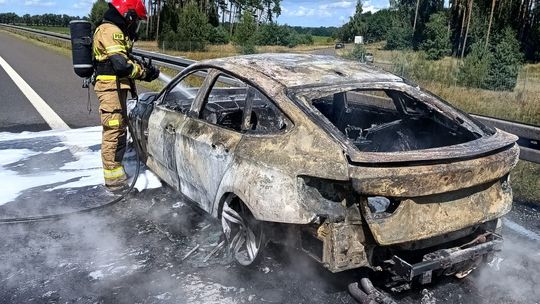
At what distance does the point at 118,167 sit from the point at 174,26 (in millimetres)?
56769

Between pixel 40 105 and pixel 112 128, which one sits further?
pixel 40 105

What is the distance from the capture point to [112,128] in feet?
17.4

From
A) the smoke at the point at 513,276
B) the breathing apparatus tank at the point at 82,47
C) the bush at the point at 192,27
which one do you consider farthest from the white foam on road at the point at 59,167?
the bush at the point at 192,27

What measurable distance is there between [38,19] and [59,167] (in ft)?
467

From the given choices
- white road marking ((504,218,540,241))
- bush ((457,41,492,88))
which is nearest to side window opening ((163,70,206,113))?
white road marking ((504,218,540,241))

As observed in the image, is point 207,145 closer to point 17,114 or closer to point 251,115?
point 251,115

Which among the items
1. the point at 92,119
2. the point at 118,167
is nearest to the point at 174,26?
the point at 92,119

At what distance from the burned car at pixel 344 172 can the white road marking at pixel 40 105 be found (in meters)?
5.57

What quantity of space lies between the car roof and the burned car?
15 millimetres

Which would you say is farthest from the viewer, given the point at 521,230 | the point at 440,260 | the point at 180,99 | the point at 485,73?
the point at 485,73

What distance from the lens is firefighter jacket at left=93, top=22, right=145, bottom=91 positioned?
4.95 m

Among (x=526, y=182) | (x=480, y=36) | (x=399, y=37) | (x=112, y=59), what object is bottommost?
(x=526, y=182)

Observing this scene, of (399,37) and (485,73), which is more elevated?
(399,37)

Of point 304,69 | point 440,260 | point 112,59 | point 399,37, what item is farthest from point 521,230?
point 399,37
